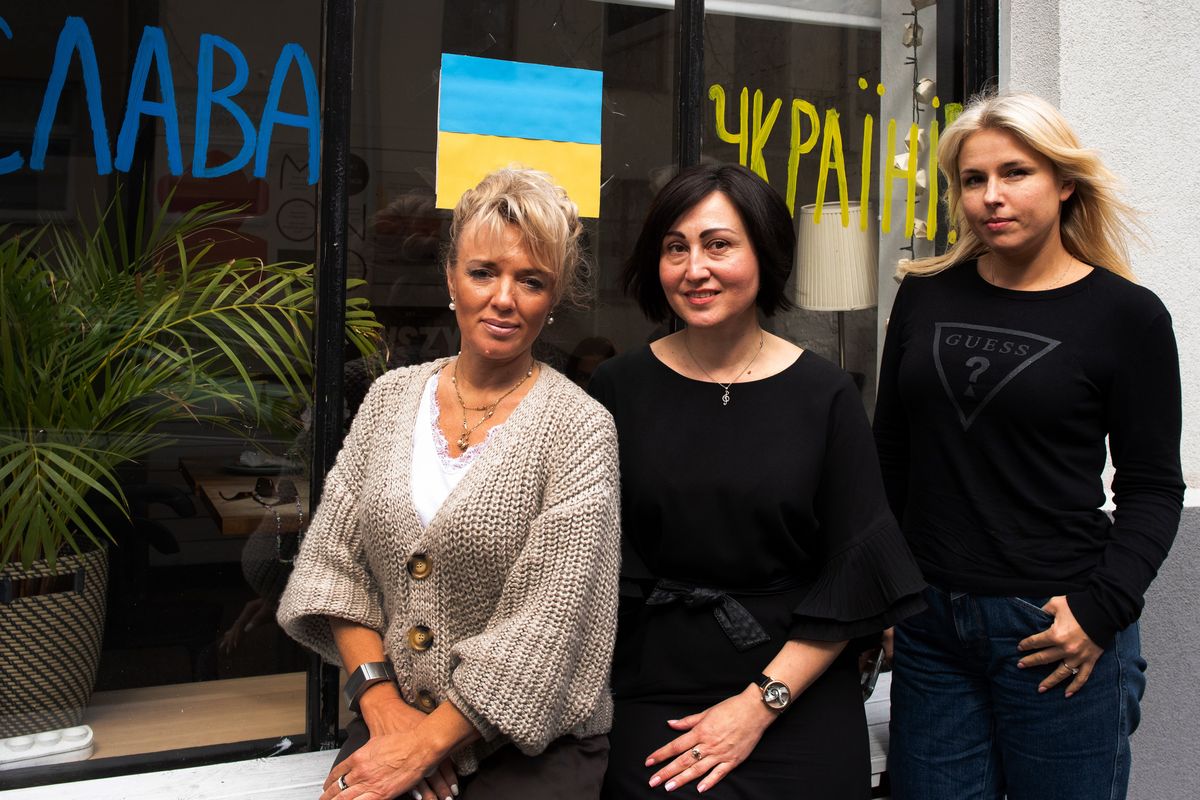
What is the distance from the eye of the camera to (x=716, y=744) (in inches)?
79.0

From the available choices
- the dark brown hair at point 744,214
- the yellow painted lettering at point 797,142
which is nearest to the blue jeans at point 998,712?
the dark brown hair at point 744,214

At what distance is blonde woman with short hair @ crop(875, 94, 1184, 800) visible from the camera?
7.04 feet

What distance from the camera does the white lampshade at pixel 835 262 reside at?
3348 millimetres

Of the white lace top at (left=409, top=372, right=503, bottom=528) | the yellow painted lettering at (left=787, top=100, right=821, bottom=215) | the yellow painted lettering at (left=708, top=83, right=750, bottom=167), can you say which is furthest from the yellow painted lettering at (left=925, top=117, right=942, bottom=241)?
the white lace top at (left=409, top=372, right=503, bottom=528)

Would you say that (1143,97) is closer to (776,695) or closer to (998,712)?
(998,712)

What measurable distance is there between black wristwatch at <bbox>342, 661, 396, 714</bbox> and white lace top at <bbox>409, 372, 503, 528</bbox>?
0.93 ft

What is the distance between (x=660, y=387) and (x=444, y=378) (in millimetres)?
416

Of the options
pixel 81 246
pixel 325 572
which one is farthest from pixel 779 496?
pixel 81 246

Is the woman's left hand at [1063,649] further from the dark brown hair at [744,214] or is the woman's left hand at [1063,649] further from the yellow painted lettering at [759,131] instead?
the yellow painted lettering at [759,131]

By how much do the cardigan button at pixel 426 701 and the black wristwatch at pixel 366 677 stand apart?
0.22 ft

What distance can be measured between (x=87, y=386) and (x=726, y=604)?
147 cm

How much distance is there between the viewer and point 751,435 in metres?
2.09

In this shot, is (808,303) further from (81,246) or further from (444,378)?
(81,246)

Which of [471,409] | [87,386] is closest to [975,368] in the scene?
[471,409]
